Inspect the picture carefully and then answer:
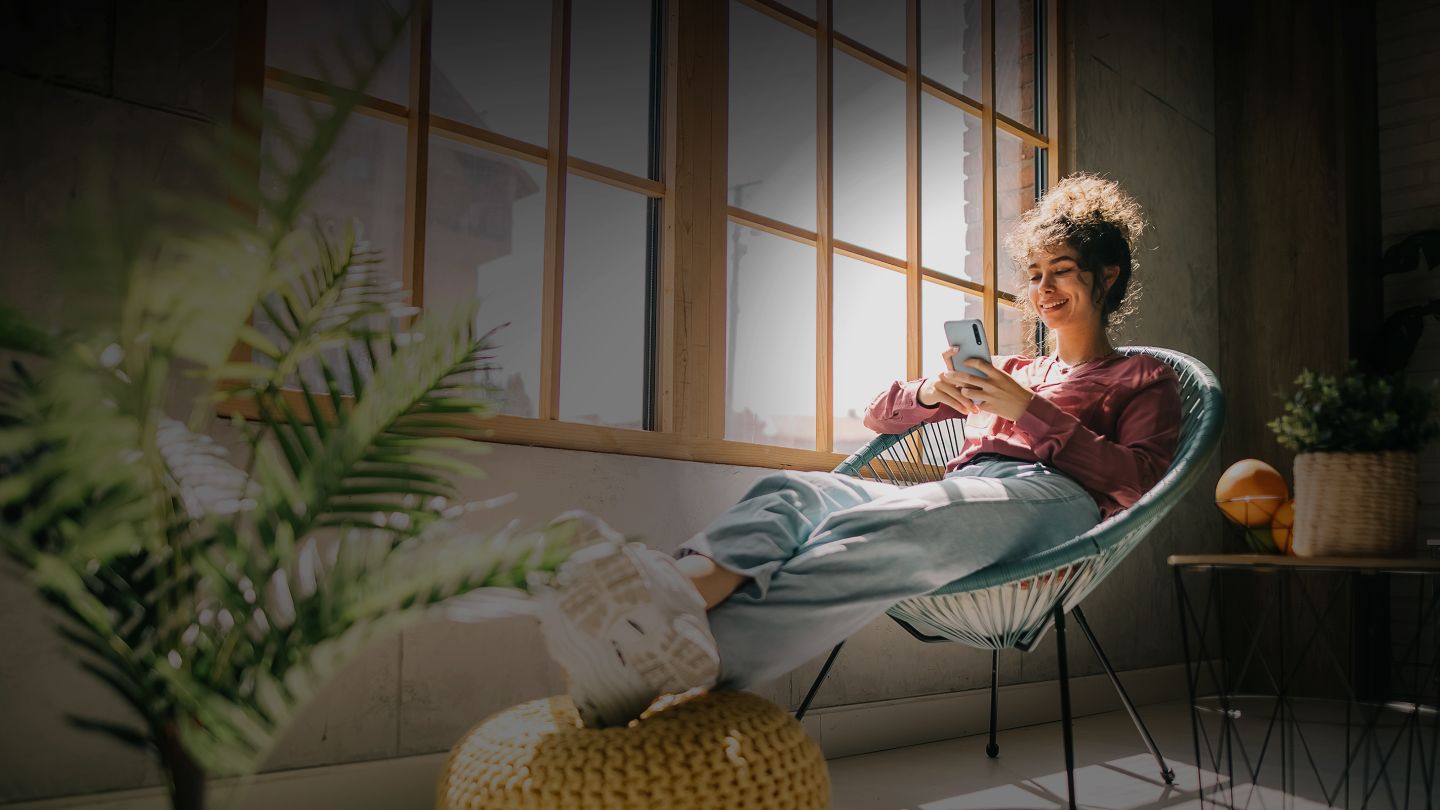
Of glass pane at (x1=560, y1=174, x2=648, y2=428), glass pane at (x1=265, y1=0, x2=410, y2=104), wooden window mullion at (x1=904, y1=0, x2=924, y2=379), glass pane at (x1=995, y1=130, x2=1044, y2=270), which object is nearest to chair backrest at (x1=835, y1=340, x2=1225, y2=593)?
wooden window mullion at (x1=904, y1=0, x2=924, y2=379)

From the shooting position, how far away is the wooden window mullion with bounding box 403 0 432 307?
1.73 m

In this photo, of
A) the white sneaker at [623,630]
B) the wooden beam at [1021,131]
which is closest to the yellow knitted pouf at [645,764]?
the white sneaker at [623,630]

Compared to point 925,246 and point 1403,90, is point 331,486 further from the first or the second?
point 1403,90

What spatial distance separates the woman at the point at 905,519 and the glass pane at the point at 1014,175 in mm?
774

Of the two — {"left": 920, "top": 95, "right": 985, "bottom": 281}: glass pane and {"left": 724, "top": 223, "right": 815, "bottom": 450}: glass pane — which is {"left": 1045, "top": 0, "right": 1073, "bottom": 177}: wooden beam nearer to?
{"left": 920, "top": 95, "right": 985, "bottom": 281}: glass pane

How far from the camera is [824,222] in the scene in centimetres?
243

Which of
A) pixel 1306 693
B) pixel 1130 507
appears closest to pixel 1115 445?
pixel 1130 507

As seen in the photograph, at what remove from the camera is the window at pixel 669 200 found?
1781 mm

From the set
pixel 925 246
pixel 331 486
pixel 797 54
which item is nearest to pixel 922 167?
pixel 925 246

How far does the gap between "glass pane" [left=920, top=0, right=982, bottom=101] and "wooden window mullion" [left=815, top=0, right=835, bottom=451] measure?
452 millimetres

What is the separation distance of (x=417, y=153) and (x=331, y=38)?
0.23m

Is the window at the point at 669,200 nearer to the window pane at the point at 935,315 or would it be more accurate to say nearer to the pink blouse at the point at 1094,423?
the window pane at the point at 935,315

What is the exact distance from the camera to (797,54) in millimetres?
2469

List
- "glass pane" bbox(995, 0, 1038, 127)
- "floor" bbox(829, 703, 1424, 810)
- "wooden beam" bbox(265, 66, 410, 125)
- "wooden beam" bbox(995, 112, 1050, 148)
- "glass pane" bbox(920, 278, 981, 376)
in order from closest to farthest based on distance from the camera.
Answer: "wooden beam" bbox(265, 66, 410, 125) < "floor" bbox(829, 703, 1424, 810) < "glass pane" bbox(920, 278, 981, 376) < "wooden beam" bbox(995, 112, 1050, 148) < "glass pane" bbox(995, 0, 1038, 127)
